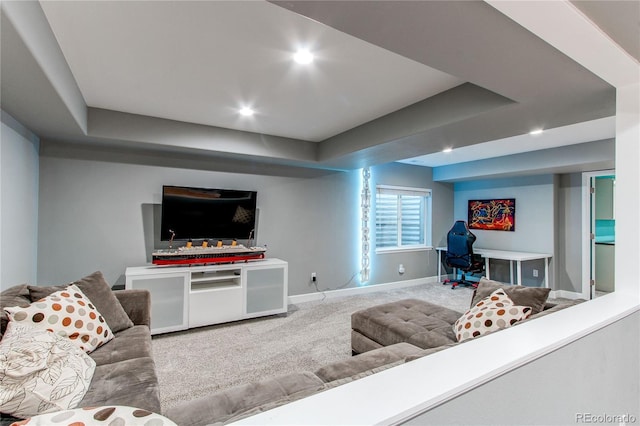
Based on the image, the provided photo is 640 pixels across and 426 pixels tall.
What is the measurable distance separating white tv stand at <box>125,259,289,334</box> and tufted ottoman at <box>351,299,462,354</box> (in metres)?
1.49

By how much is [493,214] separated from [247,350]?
5070mm

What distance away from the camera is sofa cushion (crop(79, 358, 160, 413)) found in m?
1.38

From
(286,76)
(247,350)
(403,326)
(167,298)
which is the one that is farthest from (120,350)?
(286,76)

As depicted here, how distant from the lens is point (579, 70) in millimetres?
1767

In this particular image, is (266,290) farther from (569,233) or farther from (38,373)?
(569,233)

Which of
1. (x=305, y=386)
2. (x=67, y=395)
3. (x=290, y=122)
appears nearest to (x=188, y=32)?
(x=290, y=122)

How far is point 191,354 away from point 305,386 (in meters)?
1.84

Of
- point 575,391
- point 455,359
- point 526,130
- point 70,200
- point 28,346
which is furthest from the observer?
point 70,200

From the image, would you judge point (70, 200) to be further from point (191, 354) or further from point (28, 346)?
point (28, 346)

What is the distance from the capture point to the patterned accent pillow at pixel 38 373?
117 cm

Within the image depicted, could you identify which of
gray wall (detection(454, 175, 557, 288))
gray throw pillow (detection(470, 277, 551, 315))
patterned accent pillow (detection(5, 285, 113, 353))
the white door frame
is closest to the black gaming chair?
gray wall (detection(454, 175, 557, 288))

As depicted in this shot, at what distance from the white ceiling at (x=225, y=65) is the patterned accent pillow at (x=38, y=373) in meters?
1.66

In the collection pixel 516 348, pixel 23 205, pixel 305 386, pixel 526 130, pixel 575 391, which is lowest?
pixel 305 386

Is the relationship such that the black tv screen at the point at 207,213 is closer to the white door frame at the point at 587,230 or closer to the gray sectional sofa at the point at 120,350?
the gray sectional sofa at the point at 120,350
